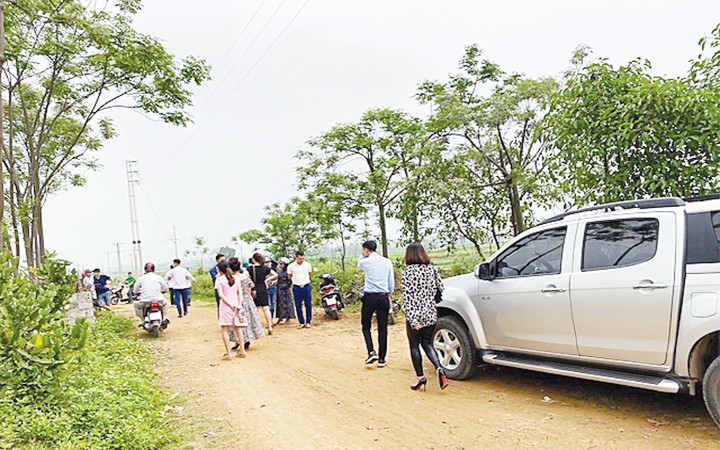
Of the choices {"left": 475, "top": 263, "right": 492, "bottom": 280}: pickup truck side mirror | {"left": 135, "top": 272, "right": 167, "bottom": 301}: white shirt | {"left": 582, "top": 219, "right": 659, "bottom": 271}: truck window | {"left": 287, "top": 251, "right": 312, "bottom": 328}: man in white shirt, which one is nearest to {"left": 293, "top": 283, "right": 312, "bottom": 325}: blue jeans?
{"left": 287, "top": 251, "right": 312, "bottom": 328}: man in white shirt

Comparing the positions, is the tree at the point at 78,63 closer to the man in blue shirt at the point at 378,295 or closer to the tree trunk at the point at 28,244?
the tree trunk at the point at 28,244

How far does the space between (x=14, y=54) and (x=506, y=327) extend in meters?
12.6

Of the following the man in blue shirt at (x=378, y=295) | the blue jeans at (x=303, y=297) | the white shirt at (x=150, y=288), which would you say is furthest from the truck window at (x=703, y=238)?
the white shirt at (x=150, y=288)

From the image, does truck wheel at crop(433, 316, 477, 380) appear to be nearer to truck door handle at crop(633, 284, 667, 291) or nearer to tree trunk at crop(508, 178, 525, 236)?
truck door handle at crop(633, 284, 667, 291)

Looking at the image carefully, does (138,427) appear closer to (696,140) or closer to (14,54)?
(696,140)

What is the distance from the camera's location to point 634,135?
656 cm

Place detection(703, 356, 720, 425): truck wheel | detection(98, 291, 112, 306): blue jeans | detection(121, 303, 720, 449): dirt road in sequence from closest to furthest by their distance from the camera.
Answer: detection(703, 356, 720, 425): truck wheel, detection(121, 303, 720, 449): dirt road, detection(98, 291, 112, 306): blue jeans

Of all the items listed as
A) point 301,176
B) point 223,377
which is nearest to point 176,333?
point 223,377

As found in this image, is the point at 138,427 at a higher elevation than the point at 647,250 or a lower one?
lower

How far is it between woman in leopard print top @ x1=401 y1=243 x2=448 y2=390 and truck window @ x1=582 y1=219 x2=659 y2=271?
1797mm

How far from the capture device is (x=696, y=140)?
6254 mm

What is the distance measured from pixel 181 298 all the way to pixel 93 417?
34.0ft

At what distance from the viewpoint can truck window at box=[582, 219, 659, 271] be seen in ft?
15.0

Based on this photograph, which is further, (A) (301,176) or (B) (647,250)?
(A) (301,176)
